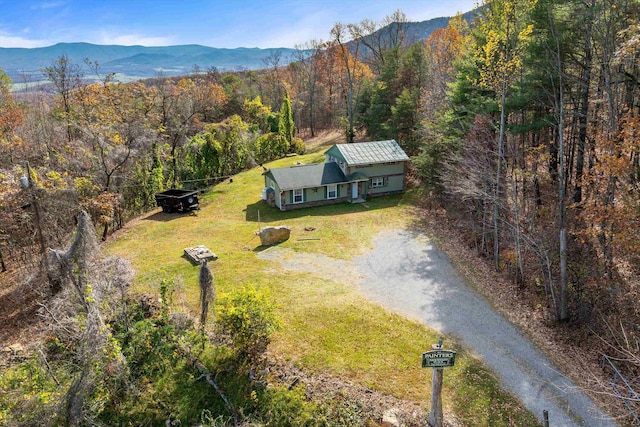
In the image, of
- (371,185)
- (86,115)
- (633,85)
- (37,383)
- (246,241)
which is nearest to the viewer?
(37,383)

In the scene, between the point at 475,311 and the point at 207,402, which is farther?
the point at 475,311

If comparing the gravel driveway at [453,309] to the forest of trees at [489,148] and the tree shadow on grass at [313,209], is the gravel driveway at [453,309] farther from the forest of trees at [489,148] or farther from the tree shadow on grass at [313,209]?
the tree shadow on grass at [313,209]

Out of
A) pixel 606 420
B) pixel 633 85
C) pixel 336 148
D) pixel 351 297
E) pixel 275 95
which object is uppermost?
pixel 275 95

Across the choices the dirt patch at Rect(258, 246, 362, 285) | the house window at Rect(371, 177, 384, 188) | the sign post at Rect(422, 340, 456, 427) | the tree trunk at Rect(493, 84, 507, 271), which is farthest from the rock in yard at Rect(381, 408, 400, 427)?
the house window at Rect(371, 177, 384, 188)

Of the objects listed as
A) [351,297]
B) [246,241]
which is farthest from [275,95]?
[351,297]

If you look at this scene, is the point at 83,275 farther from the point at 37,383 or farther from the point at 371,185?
the point at 371,185

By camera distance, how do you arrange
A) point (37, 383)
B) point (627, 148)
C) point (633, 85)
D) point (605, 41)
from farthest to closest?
point (633, 85) < point (605, 41) < point (627, 148) < point (37, 383)
